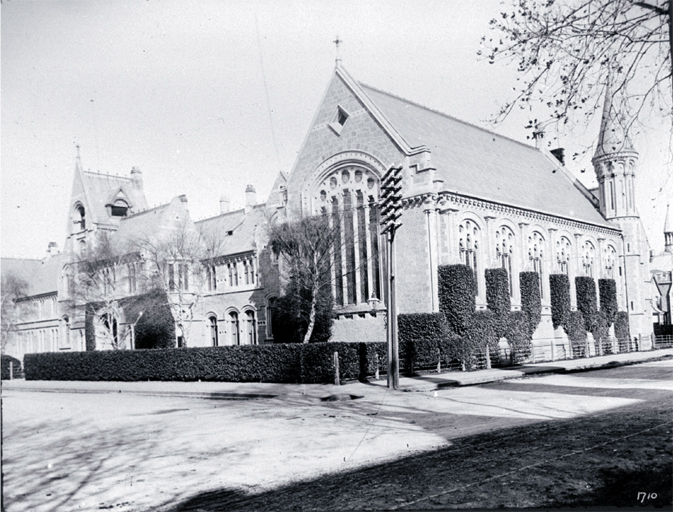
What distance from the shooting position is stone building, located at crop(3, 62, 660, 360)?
107 ft

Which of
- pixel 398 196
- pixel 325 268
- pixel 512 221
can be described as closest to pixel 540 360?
pixel 512 221

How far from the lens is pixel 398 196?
2133 centimetres

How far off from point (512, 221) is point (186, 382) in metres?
20.7

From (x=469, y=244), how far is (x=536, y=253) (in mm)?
7986

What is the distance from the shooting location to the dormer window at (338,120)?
35719 mm

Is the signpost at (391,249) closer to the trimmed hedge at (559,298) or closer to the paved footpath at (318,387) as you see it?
the paved footpath at (318,387)

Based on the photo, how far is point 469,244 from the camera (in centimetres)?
3400

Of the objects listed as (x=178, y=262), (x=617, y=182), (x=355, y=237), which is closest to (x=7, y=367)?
(x=178, y=262)

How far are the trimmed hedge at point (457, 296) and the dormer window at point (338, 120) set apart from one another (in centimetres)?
1000

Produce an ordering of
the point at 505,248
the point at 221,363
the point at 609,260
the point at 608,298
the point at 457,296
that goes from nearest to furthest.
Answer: the point at 221,363 → the point at 457,296 → the point at 505,248 → the point at 608,298 → the point at 609,260

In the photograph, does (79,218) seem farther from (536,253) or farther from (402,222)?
(536,253)

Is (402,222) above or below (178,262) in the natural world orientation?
above

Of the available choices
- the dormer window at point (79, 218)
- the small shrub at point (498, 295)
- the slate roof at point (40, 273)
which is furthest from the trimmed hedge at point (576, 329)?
the slate roof at point (40, 273)

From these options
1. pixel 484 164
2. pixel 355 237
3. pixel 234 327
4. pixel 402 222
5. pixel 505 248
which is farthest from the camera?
pixel 234 327
